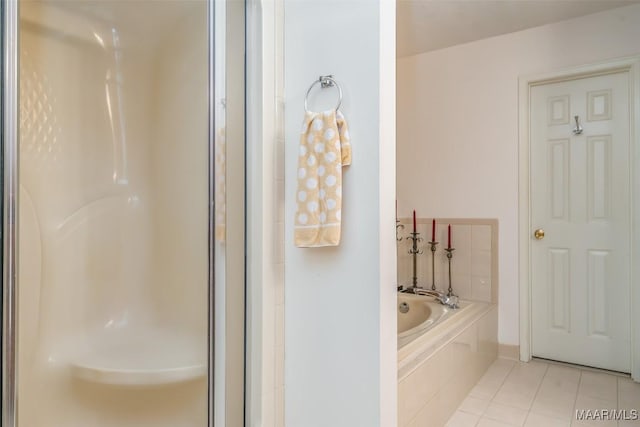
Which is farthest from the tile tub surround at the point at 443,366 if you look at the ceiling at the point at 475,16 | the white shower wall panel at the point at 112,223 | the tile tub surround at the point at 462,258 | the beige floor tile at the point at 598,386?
the ceiling at the point at 475,16

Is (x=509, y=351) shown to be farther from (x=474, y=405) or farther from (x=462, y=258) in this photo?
(x=474, y=405)

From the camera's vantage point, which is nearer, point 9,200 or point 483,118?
point 9,200

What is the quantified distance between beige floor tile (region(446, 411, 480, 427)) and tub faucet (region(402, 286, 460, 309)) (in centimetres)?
74

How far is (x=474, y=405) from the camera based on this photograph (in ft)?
6.72

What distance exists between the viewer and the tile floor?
1.89m

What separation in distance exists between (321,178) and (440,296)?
1.83 m

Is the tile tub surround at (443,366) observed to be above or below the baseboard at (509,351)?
above

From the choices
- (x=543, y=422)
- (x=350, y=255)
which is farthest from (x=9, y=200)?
(x=543, y=422)

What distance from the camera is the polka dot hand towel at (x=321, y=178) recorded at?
1192 millimetres

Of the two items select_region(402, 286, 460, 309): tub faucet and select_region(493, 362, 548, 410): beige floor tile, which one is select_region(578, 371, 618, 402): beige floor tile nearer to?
select_region(493, 362, 548, 410): beige floor tile

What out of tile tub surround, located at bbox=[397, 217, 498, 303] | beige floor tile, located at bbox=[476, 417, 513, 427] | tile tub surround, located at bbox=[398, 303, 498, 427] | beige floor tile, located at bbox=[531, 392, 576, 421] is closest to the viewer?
tile tub surround, located at bbox=[398, 303, 498, 427]

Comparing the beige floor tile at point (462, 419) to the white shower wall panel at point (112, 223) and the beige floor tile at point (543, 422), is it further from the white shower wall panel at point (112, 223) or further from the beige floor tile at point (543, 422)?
the white shower wall panel at point (112, 223)

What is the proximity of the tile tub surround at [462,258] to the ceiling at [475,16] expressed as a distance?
1415mm

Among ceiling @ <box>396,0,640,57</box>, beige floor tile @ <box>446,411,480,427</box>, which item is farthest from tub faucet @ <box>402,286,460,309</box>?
ceiling @ <box>396,0,640,57</box>
